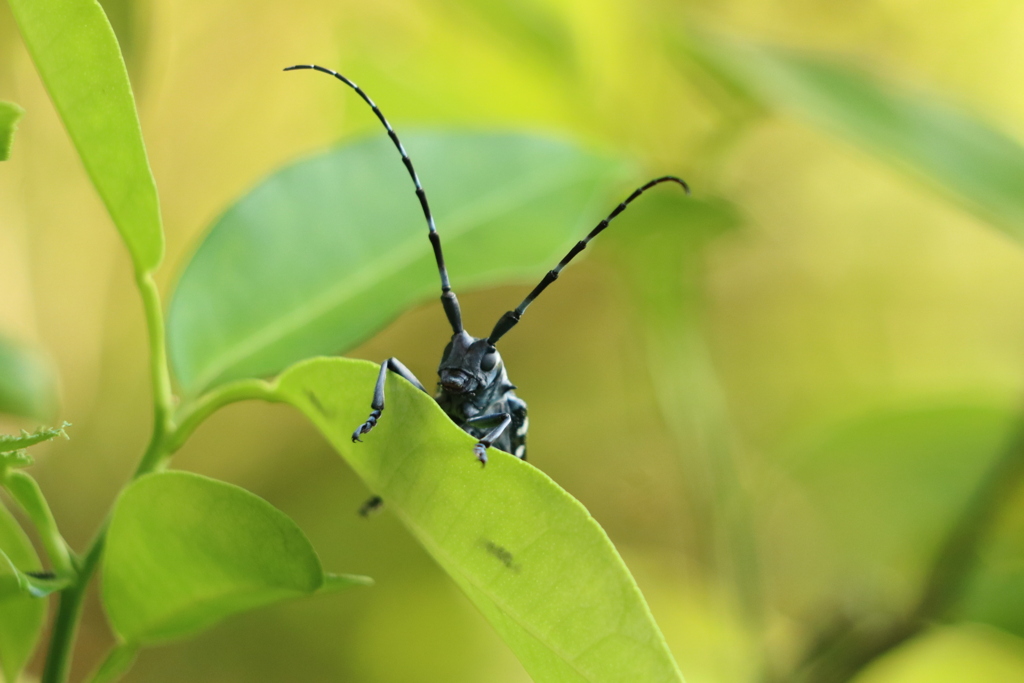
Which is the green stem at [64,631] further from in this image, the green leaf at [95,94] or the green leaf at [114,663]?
the green leaf at [95,94]

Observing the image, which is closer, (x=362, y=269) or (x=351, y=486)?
(x=362, y=269)

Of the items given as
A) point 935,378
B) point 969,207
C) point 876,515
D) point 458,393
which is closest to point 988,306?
point 935,378

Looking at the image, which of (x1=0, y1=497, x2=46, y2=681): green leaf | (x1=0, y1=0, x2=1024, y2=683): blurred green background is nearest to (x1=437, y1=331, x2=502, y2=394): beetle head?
(x1=0, y1=497, x2=46, y2=681): green leaf

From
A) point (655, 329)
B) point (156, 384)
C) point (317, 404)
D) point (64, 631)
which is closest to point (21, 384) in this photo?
point (156, 384)

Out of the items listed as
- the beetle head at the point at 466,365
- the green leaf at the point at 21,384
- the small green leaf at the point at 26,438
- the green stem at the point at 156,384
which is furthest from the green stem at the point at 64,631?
the green leaf at the point at 21,384

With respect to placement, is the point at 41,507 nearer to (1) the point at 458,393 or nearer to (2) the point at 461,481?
(2) the point at 461,481

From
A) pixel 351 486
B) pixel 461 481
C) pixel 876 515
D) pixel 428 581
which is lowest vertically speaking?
pixel 428 581
